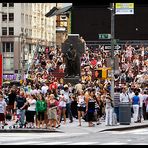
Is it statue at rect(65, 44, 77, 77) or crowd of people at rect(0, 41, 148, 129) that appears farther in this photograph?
statue at rect(65, 44, 77, 77)

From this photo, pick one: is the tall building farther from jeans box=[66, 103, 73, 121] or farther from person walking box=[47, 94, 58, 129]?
person walking box=[47, 94, 58, 129]

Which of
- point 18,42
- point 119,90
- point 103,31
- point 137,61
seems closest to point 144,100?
point 119,90

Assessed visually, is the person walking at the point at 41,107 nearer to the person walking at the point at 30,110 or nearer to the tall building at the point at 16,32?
the person walking at the point at 30,110

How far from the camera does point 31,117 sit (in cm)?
2153

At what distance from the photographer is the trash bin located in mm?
23380

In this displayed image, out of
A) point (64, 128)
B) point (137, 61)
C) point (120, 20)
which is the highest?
point (120, 20)

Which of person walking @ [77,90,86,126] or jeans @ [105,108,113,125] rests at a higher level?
person walking @ [77,90,86,126]

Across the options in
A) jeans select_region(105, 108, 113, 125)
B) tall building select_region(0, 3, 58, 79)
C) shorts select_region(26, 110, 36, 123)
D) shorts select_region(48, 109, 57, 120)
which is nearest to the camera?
shorts select_region(26, 110, 36, 123)

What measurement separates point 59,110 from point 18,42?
242 feet

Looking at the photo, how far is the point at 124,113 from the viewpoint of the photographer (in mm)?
23734

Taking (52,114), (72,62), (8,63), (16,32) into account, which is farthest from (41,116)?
(8,63)

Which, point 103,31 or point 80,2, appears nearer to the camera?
point 80,2

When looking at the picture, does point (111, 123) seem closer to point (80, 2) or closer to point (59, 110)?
point (59, 110)

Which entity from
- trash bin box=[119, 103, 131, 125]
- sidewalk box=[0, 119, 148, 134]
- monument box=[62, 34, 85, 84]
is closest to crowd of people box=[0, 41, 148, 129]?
sidewalk box=[0, 119, 148, 134]
